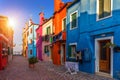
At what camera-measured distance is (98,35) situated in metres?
14.1

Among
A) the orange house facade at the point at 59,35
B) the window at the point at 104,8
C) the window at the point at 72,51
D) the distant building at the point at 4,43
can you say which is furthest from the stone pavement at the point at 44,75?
the orange house facade at the point at 59,35

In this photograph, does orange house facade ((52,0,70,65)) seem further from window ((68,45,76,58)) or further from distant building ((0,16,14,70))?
distant building ((0,16,14,70))

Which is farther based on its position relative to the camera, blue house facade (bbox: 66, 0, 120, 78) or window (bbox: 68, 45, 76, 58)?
window (bbox: 68, 45, 76, 58)

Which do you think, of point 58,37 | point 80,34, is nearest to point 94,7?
point 80,34

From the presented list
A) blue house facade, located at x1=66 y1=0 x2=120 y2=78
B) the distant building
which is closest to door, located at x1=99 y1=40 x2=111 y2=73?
blue house facade, located at x1=66 y1=0 x2=120 y2=78

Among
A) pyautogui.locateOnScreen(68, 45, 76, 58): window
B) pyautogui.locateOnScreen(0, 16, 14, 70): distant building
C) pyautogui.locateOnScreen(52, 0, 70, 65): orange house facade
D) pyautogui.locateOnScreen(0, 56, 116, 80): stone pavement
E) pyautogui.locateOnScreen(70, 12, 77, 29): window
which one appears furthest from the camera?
pyautogui.locateOnScreen(52, 0, 70, 65): orange house facade

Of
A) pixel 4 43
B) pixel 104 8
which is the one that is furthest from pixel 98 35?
pixel 4 43

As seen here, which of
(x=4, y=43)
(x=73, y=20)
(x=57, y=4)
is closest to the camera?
(x=73, y=20)

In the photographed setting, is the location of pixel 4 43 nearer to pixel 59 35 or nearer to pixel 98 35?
pixel 59 35

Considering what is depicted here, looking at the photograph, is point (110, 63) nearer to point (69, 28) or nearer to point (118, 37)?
point (118, 37)

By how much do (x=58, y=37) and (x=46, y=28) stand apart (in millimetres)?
8157

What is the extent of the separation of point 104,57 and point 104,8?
3.32 m

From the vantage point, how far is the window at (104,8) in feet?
Answer: 42.5

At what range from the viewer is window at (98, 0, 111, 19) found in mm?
12947
